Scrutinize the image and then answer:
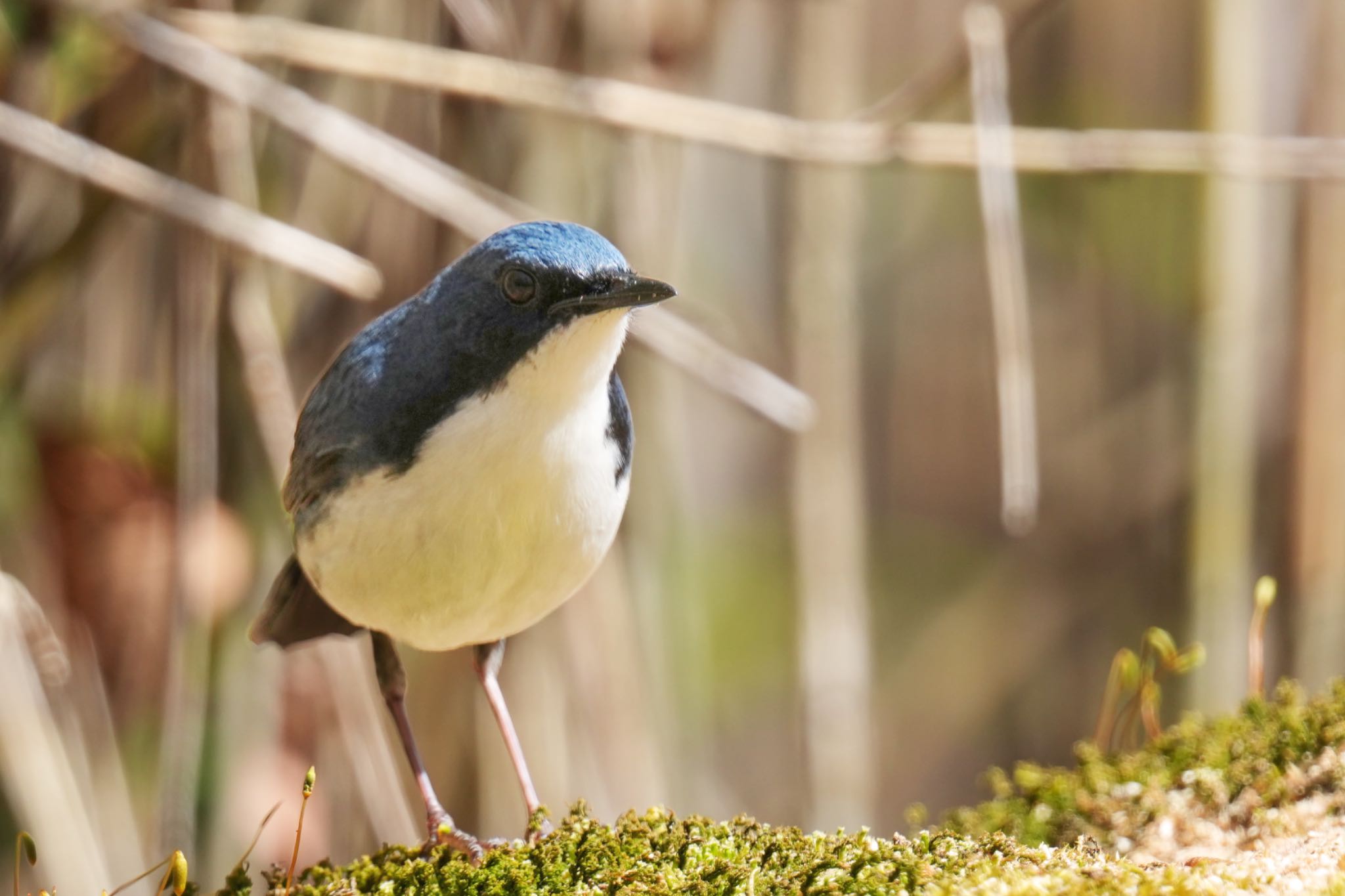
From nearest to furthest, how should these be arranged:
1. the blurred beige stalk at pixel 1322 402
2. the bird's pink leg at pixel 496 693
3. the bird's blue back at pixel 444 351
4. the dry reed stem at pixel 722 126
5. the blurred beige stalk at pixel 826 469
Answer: the bird's blue back at pixel 444 351
the bird's pink leg at pixel 496 693
the dry reed stem at pixel 722 126
the blurred beige stalk at pixel 826 469
the blurred beige stalk at pixel 1322 402

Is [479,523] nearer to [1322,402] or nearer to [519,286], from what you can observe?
[519,286]

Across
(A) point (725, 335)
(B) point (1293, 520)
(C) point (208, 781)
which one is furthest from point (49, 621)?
(B) point (1293, 520)

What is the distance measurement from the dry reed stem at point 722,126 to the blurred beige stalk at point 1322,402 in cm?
96

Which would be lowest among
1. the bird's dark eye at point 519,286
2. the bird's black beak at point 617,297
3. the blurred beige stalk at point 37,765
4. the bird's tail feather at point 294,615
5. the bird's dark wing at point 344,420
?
the blurred beige stalk at point 37,765

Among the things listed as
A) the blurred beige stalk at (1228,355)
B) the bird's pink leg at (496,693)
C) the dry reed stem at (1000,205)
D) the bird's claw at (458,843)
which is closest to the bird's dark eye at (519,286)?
the bird's pink leg at (496,693)

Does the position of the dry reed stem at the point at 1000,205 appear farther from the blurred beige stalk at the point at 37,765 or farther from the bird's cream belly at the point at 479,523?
the blurred beige stalk at the point at 37,765

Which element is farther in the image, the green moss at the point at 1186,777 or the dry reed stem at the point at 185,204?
the dry reed stem at the point at 185,204

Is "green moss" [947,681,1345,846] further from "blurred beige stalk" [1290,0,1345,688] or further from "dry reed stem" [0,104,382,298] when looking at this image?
"blurred beige stalk" [1290,0,1345,688]

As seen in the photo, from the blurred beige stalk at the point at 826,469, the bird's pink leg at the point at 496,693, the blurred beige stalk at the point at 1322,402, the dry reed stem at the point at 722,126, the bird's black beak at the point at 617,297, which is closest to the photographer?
the bird's black beak at the point at 617,297

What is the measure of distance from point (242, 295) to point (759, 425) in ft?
13.4

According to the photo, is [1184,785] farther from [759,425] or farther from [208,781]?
[759,425]

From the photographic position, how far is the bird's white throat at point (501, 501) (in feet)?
7.22

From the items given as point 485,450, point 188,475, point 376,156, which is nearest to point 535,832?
point 485,450

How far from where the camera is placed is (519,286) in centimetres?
224
